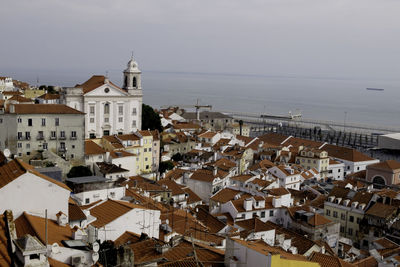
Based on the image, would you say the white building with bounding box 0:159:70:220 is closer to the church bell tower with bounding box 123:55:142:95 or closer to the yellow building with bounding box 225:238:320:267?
the yellow building with bounding box 225:238:320:267

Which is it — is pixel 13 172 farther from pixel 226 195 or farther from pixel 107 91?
pixel 107 91

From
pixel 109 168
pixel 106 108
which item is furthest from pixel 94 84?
pixel 109 168

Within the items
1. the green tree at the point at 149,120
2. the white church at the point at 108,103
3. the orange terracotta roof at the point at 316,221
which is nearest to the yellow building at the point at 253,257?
the orange terracotta roof at the point at 316,221

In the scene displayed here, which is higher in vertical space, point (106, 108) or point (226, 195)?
point (106, 108)

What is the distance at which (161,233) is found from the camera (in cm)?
1242

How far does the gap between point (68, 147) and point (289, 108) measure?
98832 mm

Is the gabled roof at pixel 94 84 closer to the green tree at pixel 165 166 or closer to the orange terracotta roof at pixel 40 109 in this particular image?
the green tree at pixel 165 166

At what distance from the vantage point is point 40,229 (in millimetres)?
7773

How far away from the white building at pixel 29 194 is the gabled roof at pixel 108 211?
6.06 ft

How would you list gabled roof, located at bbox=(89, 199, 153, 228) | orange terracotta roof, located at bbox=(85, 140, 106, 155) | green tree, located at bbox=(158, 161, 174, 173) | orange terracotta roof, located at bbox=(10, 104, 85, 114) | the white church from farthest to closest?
the white church, green tree, located at bbox=(158, 161, 174, 173), orange terracotta roof, located at bbox=(85, 140, 106, 155), orange terracotta roof, located at bbox=(10, 104, 85, 114), gabled roof, located at bbox=(89, 199, 153, 228)

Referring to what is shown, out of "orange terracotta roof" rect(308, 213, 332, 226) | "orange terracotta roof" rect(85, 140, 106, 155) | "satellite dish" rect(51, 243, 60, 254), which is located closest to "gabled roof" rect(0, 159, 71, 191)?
"satellite dish" rect(51, 243, 60, 254)

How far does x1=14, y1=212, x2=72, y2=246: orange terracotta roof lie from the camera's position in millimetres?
7355

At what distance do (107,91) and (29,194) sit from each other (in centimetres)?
2737

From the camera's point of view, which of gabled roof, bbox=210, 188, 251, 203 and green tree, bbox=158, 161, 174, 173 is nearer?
gabled roof, bbox=210, 188, 251, 203
